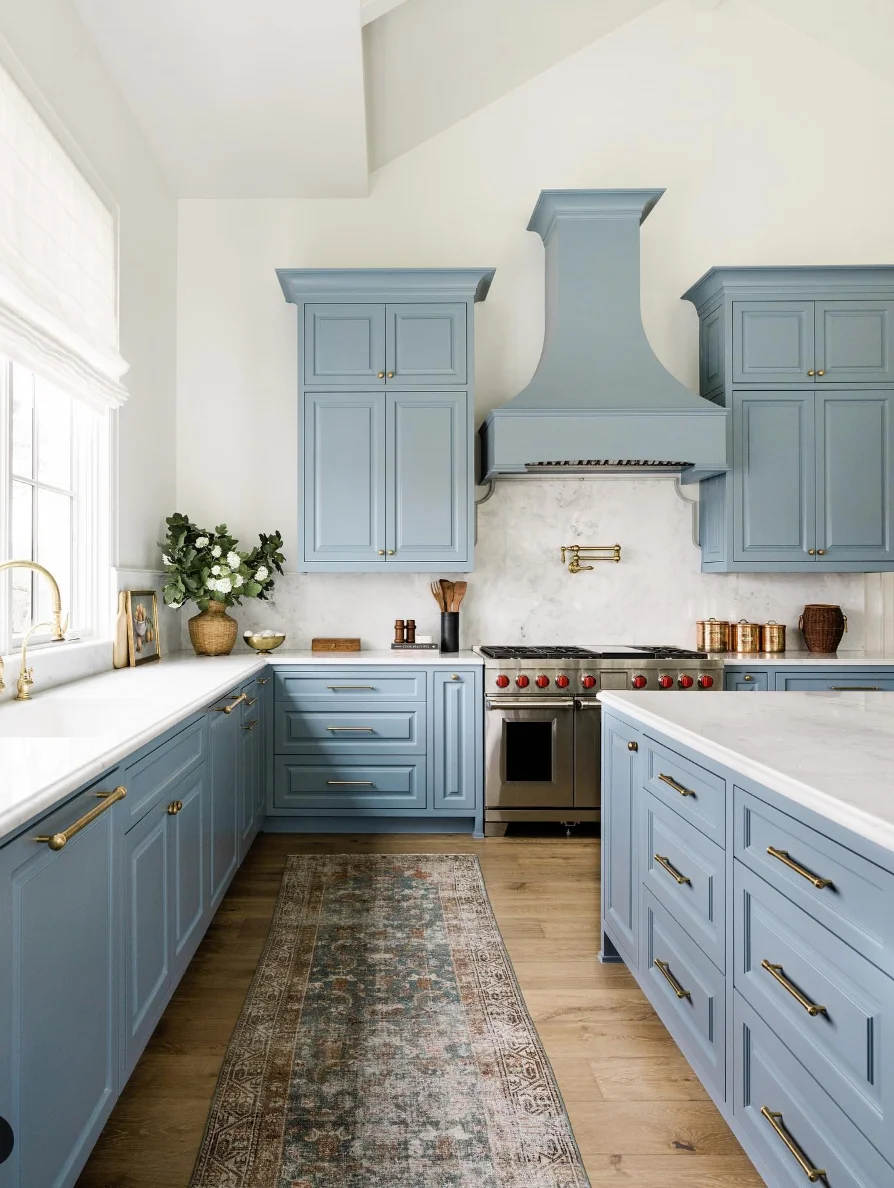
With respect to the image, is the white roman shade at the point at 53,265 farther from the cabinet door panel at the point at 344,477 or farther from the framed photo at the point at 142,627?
the cabinet door panel at the point at 344,477

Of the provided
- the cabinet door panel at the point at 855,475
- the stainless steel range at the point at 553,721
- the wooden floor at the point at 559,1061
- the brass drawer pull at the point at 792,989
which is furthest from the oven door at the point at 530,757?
the brass drawer pull at the point at 792,989

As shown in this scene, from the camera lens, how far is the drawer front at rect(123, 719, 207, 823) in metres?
1.68

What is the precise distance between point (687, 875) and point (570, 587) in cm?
261

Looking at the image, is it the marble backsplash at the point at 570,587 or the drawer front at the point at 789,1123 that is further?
the marble backsplash at the point at 570,587

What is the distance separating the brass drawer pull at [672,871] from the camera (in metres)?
1.77

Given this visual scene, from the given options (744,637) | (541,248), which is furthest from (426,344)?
(744,637)

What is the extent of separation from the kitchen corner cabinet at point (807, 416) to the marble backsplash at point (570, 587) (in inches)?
15.3

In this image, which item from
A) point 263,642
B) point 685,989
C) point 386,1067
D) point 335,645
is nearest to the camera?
point 685,989

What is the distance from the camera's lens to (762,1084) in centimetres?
140

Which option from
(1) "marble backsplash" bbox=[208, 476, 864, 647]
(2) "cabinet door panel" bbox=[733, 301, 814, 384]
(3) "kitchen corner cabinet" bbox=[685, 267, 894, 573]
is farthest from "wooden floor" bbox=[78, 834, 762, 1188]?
(2) "cabinet door panel" bbox=[733, 301, 814, 384]

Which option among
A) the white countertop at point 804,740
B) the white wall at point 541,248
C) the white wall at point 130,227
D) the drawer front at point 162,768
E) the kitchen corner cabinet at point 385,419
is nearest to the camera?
the white countertop at point 804,740

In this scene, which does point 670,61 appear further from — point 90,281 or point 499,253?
point 90,281

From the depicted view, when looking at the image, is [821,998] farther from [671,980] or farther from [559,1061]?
→ [559,1061]

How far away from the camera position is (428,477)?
3801mm
